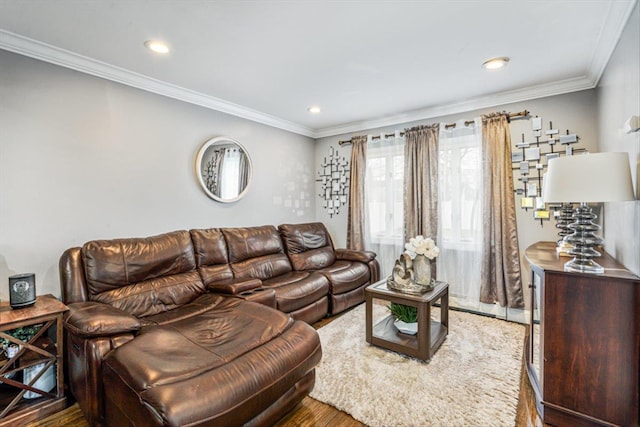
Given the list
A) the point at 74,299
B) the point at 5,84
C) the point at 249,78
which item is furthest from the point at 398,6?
the point at 74,299

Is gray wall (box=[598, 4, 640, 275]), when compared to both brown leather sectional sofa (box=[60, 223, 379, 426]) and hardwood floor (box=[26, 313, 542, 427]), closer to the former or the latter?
hardwood floor (box=[26, 313, 542, 427])

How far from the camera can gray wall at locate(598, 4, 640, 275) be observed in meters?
1.60

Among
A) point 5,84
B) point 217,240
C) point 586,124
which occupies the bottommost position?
point 217,240

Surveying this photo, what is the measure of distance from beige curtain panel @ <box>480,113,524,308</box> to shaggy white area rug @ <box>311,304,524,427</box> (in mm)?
442

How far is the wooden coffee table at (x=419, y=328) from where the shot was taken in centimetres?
226

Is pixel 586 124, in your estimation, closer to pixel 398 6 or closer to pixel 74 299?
pixel 398 6

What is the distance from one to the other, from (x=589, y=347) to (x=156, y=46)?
335 centimetres

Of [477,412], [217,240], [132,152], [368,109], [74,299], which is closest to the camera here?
[477,412]

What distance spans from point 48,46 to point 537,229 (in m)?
4.59

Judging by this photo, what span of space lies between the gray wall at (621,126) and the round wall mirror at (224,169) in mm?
3375

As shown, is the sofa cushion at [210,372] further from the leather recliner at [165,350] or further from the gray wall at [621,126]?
the gray wall at [621,126]

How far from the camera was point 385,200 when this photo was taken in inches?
159

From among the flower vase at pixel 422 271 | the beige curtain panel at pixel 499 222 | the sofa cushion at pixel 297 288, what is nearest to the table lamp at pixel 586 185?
the flower vase at pixel 422 271

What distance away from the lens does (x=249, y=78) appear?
9.06ft
